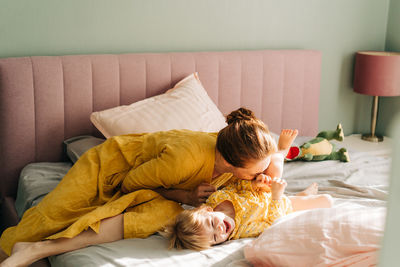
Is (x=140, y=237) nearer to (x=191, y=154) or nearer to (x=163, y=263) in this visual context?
(x=163, y=263)


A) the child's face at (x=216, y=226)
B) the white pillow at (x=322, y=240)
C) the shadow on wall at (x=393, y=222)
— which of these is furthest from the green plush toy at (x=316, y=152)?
the shadow on wall at (x=393, y=222)

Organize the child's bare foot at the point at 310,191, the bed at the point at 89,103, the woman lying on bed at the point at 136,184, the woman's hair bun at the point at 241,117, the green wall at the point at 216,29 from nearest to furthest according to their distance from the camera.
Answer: the woman lying on bed at the point at 136,184, the woman's hair bun at the point at 241,117, the child's bare foot at the point at 310,191, the bed at the point at 89,103, the green wall at the point at 216,29

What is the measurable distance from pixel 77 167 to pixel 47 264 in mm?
378

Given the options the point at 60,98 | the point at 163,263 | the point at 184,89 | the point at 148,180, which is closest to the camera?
the point at 163,263

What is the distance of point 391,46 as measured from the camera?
11.1ft

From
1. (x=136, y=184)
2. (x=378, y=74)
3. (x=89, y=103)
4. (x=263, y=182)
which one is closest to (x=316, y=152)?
(x=263, y=182)

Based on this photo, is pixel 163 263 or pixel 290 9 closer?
pixel 163 263

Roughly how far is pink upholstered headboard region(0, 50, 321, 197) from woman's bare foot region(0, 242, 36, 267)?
29.3 inches

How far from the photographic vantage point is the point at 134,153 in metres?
1.72

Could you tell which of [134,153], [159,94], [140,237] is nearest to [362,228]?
[140,237]

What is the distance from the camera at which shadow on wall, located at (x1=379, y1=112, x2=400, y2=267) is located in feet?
0.90

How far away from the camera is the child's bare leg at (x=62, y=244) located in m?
1.40

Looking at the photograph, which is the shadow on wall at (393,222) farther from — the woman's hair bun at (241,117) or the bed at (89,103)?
the bed at (89,103)

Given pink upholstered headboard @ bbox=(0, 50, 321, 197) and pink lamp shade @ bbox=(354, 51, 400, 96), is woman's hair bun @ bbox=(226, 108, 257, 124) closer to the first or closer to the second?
pink upholstered headboard @ bbox=(0, 50, 321, 197)
